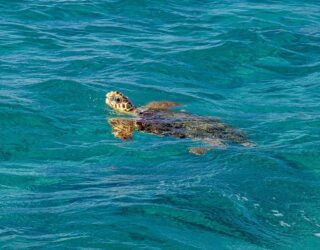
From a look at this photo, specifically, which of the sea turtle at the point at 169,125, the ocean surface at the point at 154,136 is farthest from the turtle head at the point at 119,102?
the ocean surface at the point at 154,136

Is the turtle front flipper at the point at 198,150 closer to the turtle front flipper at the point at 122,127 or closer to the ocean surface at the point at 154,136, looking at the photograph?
the ocean surface at the point at 154,136

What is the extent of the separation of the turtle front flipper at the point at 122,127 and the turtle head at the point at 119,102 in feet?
1.16

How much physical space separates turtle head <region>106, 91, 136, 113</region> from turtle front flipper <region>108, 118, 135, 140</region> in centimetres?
35

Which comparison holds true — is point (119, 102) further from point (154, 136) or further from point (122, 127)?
point (154, 136)

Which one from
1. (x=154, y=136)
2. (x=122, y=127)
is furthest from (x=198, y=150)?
(x=122, y=127)

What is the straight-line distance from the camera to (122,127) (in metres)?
11.2

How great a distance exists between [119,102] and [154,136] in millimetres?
1203

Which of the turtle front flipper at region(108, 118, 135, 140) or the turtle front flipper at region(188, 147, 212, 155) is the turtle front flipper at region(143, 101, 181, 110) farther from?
the turtle front flipper at region(188, 147, 212, 155)

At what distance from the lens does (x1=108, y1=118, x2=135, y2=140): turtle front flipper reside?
11.0m

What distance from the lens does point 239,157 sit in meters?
10.0

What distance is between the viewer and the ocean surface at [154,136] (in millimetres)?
7777

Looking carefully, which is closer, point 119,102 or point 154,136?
point 154,136

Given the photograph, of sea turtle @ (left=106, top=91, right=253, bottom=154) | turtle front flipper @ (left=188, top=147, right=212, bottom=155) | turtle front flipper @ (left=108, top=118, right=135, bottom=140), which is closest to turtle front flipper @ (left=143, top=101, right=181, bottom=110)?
sea turtle @ (left=106, top=91, right=253, bottom=154)

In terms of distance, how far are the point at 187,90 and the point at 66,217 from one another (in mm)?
6195
